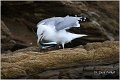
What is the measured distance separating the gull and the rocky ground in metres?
0.14

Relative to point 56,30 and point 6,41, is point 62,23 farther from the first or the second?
point 6,41

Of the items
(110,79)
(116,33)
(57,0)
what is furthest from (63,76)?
(116,33)

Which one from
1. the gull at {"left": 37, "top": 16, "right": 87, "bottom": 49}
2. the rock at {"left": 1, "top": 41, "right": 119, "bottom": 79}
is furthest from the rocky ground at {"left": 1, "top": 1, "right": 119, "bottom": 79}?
the gull at {"left": 37, "top": 16, "right": 87, "bottom": 49}

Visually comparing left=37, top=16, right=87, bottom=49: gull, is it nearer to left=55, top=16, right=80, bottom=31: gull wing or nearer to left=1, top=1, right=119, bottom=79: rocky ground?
left=55, top=16, right=80, bottom=31: gull wing

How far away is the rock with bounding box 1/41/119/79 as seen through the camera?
4.41m

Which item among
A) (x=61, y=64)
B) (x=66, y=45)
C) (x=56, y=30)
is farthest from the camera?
(x=66, y=45)

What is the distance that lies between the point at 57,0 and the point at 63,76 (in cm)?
212

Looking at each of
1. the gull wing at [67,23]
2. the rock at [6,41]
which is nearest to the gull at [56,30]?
the gull wing at [67,23]

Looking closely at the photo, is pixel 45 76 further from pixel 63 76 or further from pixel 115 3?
pixel 115 3

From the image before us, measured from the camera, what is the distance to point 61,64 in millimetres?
4496

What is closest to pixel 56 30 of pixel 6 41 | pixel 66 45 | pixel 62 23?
pixel 62 23

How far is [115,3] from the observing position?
716 cm

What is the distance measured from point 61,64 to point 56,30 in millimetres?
464

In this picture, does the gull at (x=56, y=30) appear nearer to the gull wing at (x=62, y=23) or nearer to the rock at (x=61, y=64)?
the gull wing at (x=62, y=23)
